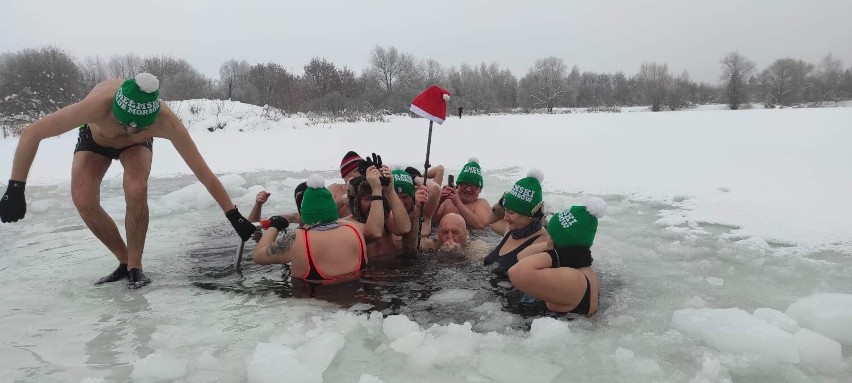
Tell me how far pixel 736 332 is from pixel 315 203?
241 cm

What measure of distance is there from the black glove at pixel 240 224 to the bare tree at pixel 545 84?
4040 cm

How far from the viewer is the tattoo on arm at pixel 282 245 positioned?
3248 mm

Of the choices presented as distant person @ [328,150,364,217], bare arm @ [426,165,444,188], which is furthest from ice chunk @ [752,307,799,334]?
bare arm @ [426,165,444,188]

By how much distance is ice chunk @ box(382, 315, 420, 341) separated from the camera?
2534 millimetres

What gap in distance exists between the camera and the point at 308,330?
8.60 ft

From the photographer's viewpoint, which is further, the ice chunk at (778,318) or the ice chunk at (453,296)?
the ice chunk at (453,296)

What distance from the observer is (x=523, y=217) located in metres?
3.46

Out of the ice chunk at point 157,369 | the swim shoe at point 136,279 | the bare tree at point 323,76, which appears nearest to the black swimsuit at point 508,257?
the ice chunk at point 157,369

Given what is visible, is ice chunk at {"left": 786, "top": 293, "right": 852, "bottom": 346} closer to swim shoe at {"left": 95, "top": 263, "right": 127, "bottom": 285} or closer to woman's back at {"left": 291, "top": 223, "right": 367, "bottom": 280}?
woman's back at {"left": 291, "top": 223, "right": 367, "bottom": 280}

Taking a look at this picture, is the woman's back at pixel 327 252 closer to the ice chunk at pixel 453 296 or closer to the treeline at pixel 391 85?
the ice chunk at pixel 453 296

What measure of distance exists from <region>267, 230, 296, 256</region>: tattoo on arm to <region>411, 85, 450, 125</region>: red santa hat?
191 centimetres

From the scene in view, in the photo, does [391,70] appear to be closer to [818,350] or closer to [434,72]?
[434,72]

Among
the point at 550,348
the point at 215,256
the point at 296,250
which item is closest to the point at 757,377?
the point at 550,348

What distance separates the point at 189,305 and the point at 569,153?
8156 mm
